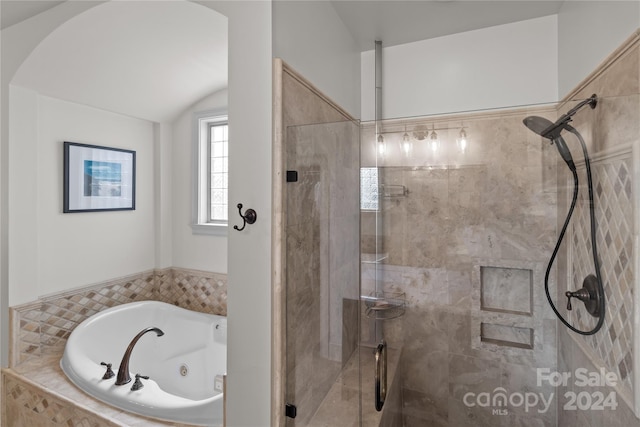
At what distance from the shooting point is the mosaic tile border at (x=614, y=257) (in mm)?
1032

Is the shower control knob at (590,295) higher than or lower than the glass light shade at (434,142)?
lower

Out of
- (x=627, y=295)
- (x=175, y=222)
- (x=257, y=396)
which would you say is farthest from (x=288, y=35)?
(x=175, y=222)

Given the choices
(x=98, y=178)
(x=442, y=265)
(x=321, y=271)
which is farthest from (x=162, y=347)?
(x=442, y=265)

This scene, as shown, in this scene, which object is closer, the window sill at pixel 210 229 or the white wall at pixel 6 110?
the white wall at pixel 6 110

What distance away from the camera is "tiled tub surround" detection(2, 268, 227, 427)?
1.58m

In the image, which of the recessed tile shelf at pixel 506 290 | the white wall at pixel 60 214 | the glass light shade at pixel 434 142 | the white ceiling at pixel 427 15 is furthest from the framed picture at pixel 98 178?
the recessed tile shelf at pixel 506 290

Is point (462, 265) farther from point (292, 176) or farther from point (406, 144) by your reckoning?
Result: point (292, 176)

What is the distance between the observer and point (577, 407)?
4.11ft

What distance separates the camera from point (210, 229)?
2.71 meters

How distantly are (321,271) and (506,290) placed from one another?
31.4 inches

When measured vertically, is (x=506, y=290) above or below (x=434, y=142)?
below

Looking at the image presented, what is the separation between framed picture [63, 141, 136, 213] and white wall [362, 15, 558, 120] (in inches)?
75.5

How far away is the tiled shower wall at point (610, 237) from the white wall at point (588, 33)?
0.07 m

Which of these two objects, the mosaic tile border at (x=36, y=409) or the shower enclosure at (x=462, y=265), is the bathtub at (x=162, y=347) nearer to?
the mosaic tile border at (x=36, y=409)
